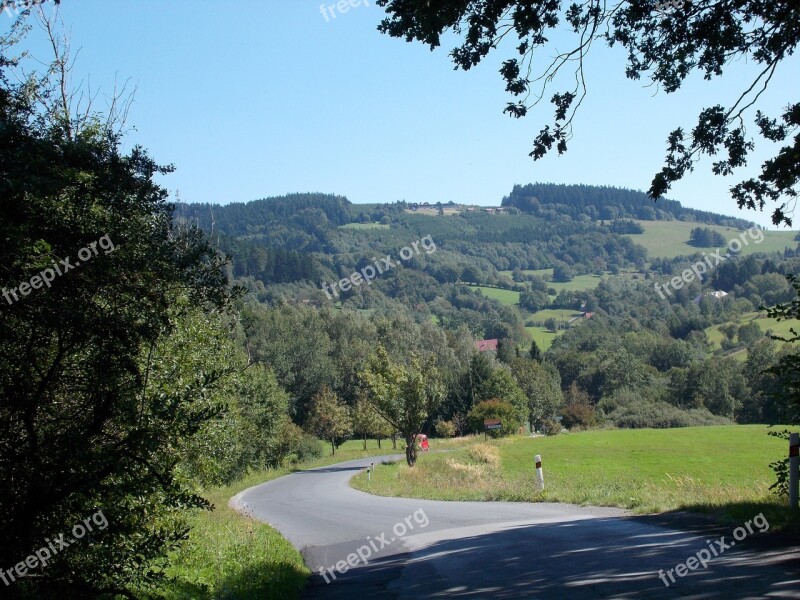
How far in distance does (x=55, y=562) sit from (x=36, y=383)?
5.76 feet

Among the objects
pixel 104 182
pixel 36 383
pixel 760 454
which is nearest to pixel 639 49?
pixel 104 182

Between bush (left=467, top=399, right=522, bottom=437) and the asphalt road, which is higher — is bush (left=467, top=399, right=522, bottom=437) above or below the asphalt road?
below

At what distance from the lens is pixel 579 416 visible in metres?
104

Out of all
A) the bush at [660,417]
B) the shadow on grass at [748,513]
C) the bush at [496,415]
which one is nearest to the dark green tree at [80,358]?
the shadow on grass at [748,513]

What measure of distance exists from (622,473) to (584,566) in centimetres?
3643

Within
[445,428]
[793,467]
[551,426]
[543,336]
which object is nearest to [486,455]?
[445,428]

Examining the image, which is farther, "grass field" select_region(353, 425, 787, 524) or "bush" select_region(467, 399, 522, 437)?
"bush" select_region(467, 399, 522, 437)

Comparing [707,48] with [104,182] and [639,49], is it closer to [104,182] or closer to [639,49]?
[639,49]

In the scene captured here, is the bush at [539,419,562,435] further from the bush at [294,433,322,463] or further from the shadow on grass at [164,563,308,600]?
the shadow on grass at [164,563,308,600]

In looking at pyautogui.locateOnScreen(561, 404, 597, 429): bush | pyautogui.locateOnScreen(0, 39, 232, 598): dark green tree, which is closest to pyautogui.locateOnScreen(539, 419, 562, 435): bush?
pyautogui.locateOnScreen(561, 404, 597, 429): bush

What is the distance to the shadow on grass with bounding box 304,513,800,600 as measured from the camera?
250 inches

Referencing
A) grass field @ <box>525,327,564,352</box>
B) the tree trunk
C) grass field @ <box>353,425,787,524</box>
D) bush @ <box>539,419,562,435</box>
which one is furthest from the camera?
grass field @ <box>525,327,564,352</box>

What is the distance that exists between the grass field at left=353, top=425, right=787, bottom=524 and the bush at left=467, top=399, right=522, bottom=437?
7.45 m

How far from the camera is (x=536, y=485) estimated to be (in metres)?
18.1
